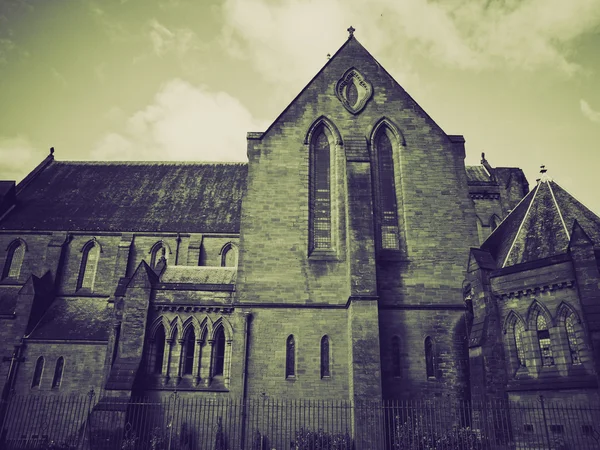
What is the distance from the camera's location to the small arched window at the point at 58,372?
80.5 ft

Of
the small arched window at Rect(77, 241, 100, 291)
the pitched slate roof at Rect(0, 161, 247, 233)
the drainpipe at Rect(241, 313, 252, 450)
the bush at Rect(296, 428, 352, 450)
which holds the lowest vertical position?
the bush at Rect(296, 428, 352, 450)

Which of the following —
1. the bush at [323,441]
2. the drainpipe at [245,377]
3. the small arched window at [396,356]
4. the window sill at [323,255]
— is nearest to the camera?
the bush at [323,441]

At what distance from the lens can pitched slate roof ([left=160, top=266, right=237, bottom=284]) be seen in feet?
73.9

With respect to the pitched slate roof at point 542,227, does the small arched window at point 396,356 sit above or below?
below

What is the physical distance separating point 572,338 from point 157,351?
15997mm

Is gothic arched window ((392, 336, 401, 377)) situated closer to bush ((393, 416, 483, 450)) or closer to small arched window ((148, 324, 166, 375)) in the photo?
bush ((393, 416, 483, 450))

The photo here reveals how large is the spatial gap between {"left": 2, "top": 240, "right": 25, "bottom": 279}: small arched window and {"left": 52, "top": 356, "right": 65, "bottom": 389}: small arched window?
302 inches

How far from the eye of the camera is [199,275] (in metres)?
23.0

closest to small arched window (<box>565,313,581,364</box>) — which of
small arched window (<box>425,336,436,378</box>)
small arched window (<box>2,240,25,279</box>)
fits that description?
small arched window (<box>425,336,436,378</box>)

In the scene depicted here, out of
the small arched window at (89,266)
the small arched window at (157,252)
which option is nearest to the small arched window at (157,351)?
the small arched window at (157,252)

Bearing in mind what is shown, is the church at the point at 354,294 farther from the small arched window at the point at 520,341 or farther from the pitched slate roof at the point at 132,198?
the pitched slate roof at the point at 132,198

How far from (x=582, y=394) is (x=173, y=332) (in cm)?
1545

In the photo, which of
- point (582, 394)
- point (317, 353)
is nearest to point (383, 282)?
point (317, 353)

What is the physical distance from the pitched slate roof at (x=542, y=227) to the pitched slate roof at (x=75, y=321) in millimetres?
20048
